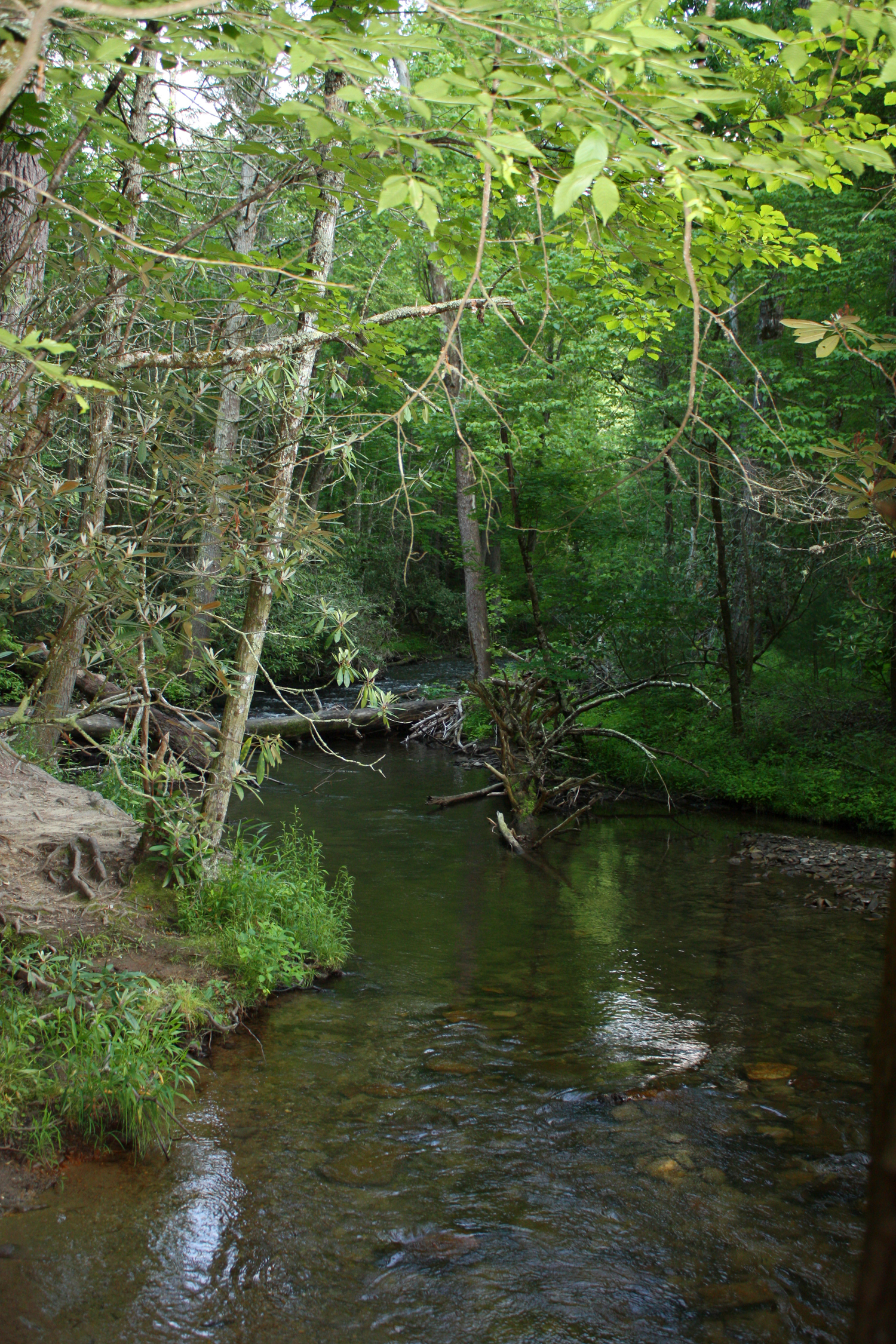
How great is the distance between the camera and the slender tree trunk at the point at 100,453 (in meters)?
4.59

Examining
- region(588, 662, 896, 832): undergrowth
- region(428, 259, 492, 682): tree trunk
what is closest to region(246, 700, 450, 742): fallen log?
region(428, 259, 492, 682): tree trunk

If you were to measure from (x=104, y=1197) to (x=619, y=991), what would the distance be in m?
3.74

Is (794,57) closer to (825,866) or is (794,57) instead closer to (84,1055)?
(84,1055)

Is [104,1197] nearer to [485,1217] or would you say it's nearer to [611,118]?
[485,1217]

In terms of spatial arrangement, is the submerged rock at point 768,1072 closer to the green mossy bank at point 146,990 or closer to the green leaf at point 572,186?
the green mossy bank at point 146,990

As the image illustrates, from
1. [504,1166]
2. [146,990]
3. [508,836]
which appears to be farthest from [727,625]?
[146,990]

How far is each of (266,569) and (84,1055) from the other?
2.79m

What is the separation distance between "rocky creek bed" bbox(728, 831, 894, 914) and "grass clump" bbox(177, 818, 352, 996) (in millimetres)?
4939

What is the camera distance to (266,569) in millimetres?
5285

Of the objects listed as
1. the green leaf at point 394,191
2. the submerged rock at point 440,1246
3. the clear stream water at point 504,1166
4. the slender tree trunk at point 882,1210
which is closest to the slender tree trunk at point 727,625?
the clear stream water at point 504,1166

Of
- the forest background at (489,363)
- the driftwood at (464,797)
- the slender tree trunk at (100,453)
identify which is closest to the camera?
the forest background at (489,363)

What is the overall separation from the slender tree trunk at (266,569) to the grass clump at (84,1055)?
1332mm

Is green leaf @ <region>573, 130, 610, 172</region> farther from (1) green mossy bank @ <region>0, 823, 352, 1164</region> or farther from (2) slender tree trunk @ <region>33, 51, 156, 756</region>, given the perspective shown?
(1) green mossy bank @ <region>0, 823, 352, 1164</region>

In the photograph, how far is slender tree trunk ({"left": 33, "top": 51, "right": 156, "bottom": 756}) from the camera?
459 centimetres
